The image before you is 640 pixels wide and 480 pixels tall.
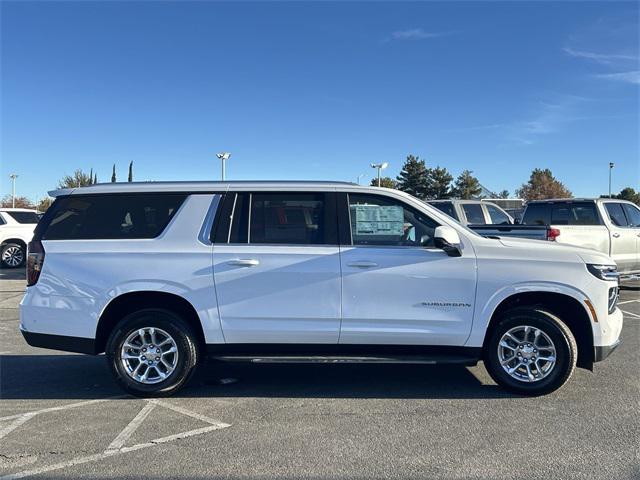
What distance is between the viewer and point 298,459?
3715 mm

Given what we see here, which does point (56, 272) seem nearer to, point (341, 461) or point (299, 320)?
point (299, 320)

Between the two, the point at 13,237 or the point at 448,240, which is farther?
the point at 13,237

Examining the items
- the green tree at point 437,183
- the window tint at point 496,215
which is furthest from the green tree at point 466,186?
the window tint at point 496,215

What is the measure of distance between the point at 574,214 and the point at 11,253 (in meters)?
14.8

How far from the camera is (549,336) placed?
191 inches

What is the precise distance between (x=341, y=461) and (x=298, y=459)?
297 millimetres

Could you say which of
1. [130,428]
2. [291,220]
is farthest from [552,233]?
[130,428]

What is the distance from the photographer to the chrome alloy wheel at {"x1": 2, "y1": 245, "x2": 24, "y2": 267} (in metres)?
15.4

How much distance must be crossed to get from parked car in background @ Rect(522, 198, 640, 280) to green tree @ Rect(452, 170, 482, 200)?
56785 millimetres

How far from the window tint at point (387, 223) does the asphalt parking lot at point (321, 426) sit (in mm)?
1455

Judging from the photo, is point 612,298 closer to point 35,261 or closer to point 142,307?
point 142,307

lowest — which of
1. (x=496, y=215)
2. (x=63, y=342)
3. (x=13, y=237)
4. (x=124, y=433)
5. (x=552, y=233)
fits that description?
(x=124, y=433)

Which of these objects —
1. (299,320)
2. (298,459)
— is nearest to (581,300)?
(299,320)

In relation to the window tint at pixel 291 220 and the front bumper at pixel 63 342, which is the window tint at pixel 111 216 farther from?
the front bumper at pixel 63 342
